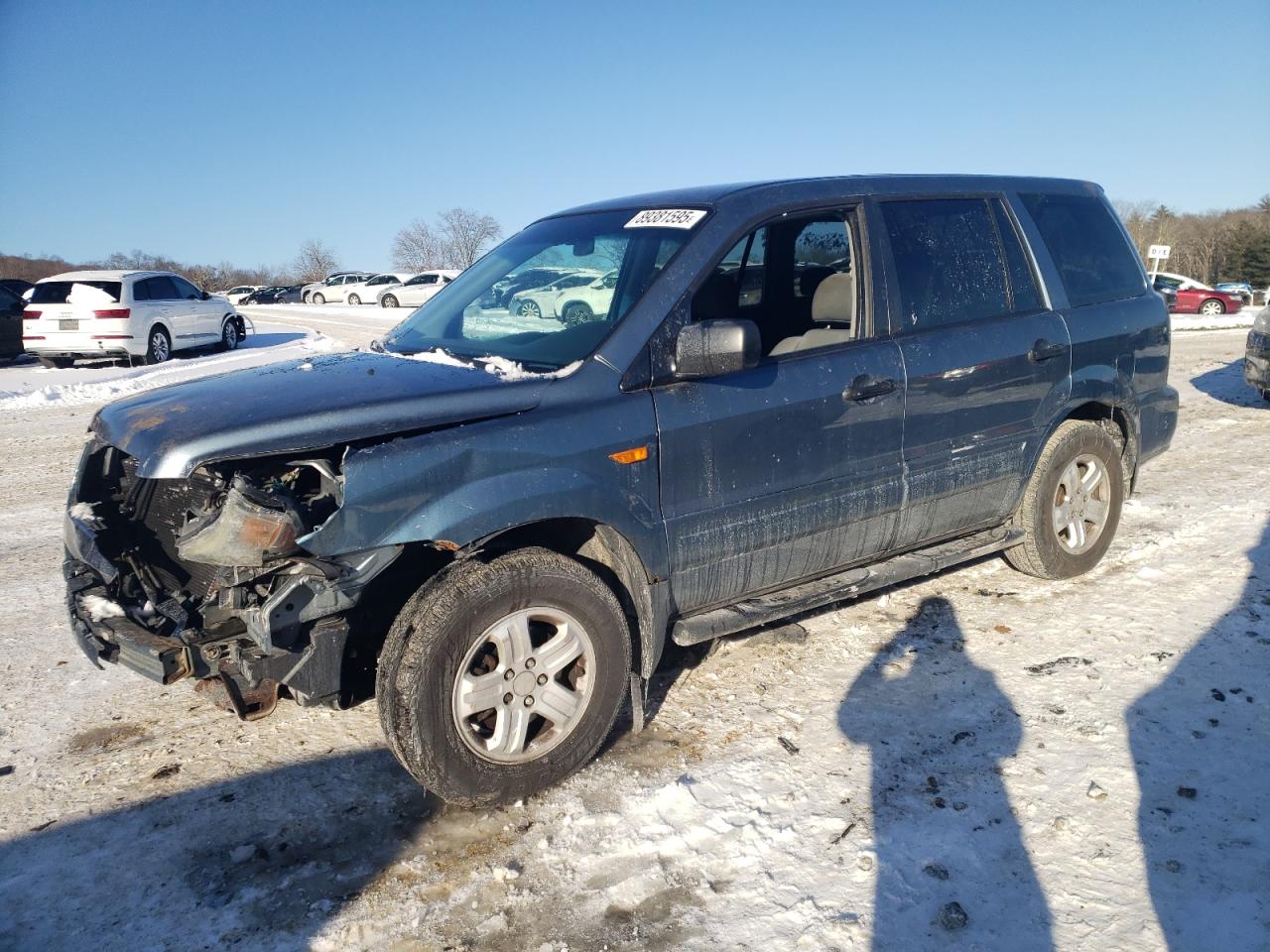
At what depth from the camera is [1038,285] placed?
4.71 m

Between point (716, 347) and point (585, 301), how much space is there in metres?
0.68

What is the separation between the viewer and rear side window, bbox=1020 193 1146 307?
487cm

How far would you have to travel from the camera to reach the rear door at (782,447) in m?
3.45

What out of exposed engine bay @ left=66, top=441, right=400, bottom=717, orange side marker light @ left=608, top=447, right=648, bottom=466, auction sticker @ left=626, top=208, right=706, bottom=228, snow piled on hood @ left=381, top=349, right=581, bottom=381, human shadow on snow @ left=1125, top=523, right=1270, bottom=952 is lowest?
human shadow on snow @ left=1125, top=523, right=1270, bottom=952

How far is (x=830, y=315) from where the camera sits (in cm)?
420

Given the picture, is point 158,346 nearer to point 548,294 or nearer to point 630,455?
point 548,294

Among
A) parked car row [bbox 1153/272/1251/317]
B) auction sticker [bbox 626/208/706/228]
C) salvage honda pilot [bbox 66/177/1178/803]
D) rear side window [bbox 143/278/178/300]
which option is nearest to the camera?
salvage honda pilot [bbox 66/177/1178/803]

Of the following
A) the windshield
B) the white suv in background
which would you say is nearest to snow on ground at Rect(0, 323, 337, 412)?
the white suv in background

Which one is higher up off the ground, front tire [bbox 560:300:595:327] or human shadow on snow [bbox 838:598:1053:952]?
front tire [bbox 560:300:595:327]

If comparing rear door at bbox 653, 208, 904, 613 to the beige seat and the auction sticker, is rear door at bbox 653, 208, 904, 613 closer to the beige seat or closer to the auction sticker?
the beige seat

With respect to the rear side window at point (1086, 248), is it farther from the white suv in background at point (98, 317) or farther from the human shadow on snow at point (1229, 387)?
the white suv in background at point (98, 317)

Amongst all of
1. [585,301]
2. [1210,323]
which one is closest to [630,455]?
[585,301]

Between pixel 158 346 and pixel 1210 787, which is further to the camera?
pixel 158 346

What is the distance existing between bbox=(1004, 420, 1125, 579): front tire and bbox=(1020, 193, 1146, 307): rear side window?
2.48 feet
